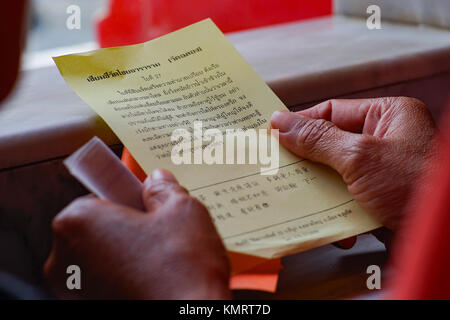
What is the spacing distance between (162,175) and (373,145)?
7.3 inches

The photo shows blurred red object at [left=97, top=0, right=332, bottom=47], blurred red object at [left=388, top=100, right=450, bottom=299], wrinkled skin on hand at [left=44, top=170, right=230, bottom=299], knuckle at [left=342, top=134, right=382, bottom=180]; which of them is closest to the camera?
blurred red object at [left=388, top=100, right=450, bottom=299]

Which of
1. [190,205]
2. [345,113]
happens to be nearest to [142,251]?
[190,205]

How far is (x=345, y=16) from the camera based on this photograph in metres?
1.02

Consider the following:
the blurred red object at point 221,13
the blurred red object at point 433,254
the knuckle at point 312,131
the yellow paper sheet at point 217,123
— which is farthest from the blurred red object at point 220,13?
the blurred red object at point 433,254

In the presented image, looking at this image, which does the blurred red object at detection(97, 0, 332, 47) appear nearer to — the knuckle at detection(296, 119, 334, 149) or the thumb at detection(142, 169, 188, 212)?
the knuckle at detection(296, 119, 334, 149)

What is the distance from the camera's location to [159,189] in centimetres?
46

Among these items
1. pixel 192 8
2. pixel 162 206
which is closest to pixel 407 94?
pixel 162 206

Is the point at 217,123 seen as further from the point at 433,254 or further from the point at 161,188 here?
the point at 433,254

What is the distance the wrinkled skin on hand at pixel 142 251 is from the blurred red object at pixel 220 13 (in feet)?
3.14

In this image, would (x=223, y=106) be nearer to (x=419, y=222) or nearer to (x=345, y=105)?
(x=345, y=105)

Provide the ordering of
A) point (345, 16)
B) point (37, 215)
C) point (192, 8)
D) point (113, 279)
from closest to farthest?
point (113, 279) → point (37, 215) → point (345, 16) → point (192, 8)

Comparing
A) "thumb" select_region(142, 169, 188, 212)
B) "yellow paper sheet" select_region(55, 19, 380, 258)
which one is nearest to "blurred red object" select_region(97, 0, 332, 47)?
"yellow paper sheet" select_region(55, 19, 380, 258)

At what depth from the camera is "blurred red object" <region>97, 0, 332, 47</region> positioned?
1.32 metres
